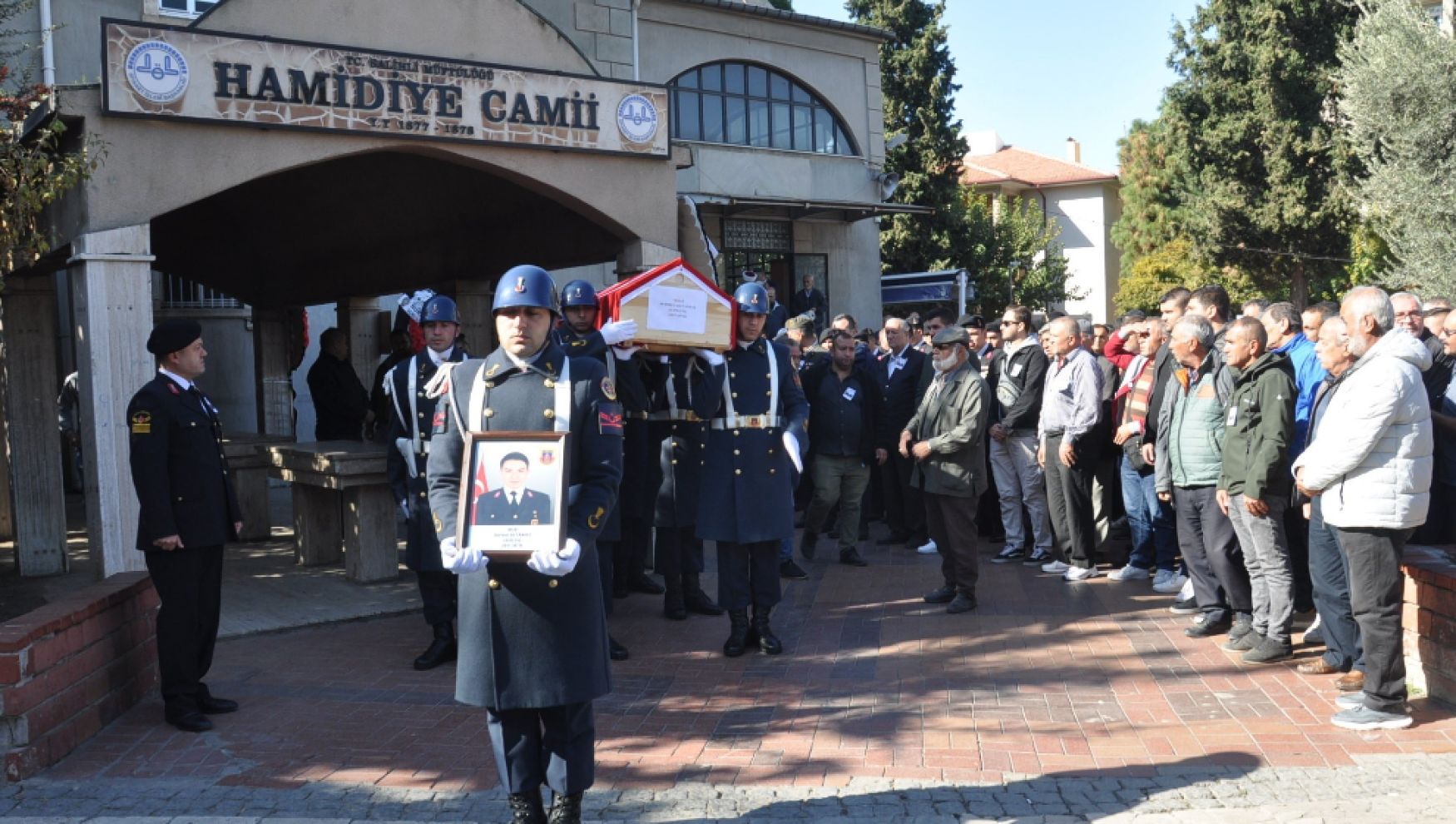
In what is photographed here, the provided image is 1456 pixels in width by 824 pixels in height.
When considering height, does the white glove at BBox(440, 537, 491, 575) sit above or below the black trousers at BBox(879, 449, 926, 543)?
above

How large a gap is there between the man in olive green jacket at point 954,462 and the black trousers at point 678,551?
158 cm

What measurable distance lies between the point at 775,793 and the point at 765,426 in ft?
8.44

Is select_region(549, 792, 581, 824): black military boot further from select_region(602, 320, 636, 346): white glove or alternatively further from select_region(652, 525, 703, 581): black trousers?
select_region(652, 525, 703, 581): black trousers

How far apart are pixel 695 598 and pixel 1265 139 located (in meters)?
25.8

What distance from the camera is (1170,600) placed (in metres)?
8.15

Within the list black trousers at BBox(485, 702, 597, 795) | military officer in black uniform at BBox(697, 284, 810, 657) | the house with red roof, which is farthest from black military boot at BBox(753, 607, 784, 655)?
the house with red roof

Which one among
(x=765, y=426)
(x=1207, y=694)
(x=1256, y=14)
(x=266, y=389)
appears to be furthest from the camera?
(x=1256, y=14)

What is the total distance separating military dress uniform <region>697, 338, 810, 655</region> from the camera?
6.72 meters

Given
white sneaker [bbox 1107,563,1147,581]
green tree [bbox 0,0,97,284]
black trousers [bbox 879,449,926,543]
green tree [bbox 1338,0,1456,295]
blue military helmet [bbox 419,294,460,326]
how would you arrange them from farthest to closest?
green tree [bbox 1338,0,1456,295], black trousers [bbox 879,449,926,543], white sneaker [bbox 1107,563,1147,581], blue military helmet [bbox 419,294,460,326], green tree [bbox 0,0,97,284]

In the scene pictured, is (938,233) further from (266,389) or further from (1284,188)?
(266,389)

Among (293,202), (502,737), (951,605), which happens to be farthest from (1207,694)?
(293,202)

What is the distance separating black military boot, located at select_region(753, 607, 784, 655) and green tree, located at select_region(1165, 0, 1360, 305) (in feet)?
81.6

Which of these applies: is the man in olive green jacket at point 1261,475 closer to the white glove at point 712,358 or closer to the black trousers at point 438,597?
the white glove at point 712,358

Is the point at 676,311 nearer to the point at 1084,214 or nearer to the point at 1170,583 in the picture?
the point at 1170,583
